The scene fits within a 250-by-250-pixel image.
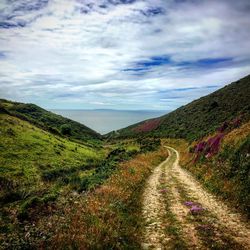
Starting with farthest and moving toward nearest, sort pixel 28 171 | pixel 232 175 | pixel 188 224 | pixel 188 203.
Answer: pixel 28 171, pixel 232 175, pixel 188 203, pixel 188 224

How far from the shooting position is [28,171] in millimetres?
28250

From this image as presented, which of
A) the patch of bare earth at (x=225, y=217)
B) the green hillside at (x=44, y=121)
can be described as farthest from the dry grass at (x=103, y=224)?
the green hillside at (x=44, y=121)

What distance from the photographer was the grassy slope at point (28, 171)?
15.8m

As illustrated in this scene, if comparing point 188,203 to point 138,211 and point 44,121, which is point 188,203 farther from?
point 44,121

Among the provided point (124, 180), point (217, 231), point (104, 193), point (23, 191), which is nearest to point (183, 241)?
point (217, 231)

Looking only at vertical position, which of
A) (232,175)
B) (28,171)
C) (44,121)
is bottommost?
(28,171)

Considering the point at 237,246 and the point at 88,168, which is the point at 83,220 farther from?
the point at 88,168

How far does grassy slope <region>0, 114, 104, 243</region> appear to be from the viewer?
1583 cm

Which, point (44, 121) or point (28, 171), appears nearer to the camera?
point (28, 171)

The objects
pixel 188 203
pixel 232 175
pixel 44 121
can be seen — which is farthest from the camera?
pixel 44 121

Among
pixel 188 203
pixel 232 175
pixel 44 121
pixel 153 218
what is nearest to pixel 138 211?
pixel 153 218

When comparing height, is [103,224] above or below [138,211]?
above

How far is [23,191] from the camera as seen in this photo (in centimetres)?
2105

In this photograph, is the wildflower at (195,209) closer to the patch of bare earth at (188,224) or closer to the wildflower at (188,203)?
the patch of bare earth at (188,224)
